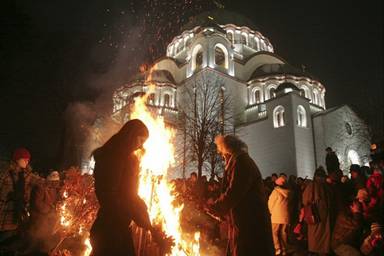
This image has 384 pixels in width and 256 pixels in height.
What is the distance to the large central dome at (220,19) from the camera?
46.8 meters

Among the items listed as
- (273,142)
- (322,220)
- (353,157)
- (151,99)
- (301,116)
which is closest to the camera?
(322,220)

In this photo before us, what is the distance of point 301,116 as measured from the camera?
32.6 metres

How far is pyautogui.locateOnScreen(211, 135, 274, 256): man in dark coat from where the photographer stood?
3.81 meters

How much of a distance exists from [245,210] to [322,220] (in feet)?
14.2

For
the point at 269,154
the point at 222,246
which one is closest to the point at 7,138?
the point at 222,246

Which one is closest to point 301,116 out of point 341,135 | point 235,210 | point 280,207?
point 341,135

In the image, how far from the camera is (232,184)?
154 inches

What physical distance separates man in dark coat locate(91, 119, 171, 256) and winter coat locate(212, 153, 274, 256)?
1.03 metres

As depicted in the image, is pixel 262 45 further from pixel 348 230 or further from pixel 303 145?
pixel 348 230

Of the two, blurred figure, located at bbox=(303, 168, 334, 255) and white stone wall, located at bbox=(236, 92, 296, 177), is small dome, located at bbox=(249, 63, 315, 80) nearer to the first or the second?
white stone wall, located at bbox=(236, 92, 296, 177)

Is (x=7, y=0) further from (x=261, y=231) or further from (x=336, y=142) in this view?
(x=336, y=142)

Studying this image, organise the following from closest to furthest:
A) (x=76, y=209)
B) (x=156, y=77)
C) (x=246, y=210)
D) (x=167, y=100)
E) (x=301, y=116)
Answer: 1. (x=246, y=210)
2. (x=76, y=209)
3. (x=301, y=116)
4. (x=167, y=100)
5. (x=156, y=77)

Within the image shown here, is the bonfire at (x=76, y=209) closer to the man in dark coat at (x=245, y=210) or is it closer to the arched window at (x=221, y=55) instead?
the man in dark coat at (x=245, y=210)

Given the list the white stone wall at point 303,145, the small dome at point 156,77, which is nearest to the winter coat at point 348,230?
the white stone wall at point 303,145
